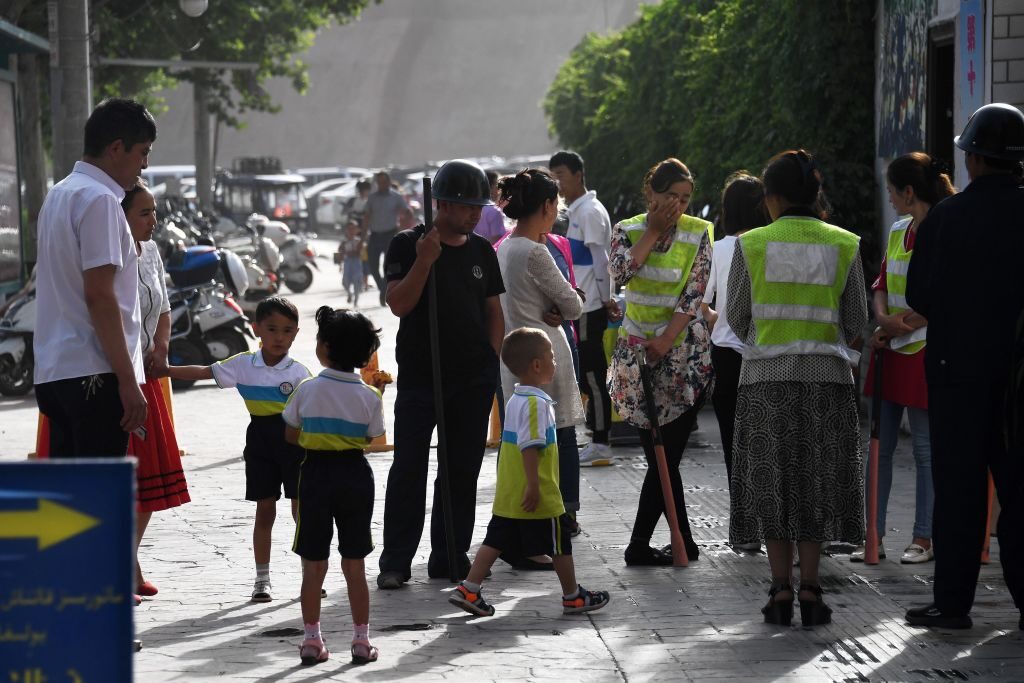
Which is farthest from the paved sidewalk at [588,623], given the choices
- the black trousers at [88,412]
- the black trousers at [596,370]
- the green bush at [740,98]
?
the green bush at [740,98]

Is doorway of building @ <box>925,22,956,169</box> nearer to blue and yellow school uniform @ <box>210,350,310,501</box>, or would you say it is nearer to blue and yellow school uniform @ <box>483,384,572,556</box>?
blue and yellow school uniform @ <box>483,384,572,556</box>

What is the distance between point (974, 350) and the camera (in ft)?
20.2

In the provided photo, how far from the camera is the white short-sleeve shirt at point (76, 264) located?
5.56 m

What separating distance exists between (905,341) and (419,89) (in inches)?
3112

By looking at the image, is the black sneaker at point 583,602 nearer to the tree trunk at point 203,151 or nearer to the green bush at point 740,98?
the green bush at point 740,98

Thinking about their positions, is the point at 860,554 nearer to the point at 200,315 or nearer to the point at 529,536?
the point at 529,536

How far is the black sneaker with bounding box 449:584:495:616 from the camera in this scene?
21.2 ft

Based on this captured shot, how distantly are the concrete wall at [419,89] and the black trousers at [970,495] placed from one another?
75.7m

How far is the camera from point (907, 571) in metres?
7.37

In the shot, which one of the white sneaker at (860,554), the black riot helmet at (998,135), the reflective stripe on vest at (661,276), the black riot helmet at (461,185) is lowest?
the white sneaker at (860,554)

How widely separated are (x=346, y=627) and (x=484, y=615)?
21.3 inches

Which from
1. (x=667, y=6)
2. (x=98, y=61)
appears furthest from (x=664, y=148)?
(x=98, y=61)

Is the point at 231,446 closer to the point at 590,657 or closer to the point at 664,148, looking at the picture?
the point at 590,657

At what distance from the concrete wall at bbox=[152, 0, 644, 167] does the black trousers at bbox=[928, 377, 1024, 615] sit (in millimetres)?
75731
